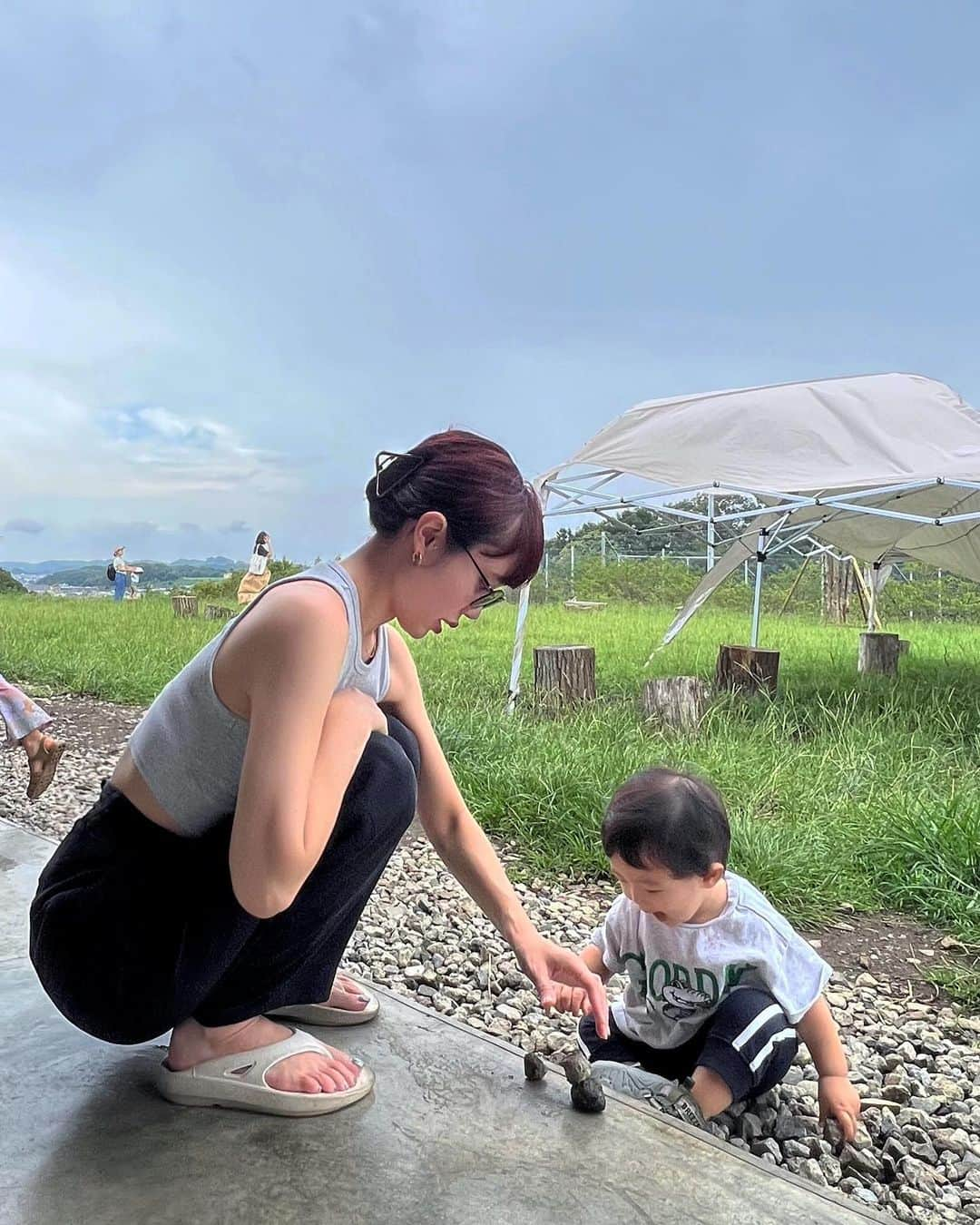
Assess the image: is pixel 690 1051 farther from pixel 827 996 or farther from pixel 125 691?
pixel 125 691

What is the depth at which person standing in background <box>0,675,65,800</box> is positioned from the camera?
267 cm

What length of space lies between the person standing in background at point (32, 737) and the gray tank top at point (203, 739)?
1.49 m

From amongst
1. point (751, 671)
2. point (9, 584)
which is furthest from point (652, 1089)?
point (9, 584)

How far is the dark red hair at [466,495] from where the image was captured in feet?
4.13

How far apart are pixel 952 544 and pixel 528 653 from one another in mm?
3154

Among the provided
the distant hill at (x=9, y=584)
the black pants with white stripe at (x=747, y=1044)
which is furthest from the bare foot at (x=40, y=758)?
the distant hill at (x=9, y=584)

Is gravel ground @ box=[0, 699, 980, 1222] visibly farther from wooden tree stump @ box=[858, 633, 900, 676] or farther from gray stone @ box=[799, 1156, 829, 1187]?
wooden tree stump @ box=[858, 633, 900, 676]

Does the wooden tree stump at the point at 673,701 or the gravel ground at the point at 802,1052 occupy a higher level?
the wooden tree stump at the point at 673,701

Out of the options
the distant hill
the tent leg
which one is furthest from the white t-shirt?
the distant hill

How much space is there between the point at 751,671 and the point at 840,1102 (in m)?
4.50

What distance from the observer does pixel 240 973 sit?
4.39 ft

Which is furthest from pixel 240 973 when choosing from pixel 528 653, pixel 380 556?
pixel 528 653

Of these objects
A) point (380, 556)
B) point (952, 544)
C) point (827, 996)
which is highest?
point (952, 544)

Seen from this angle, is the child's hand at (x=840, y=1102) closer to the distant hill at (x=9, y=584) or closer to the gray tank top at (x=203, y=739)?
the gray tank top at (x=203, y=739)
